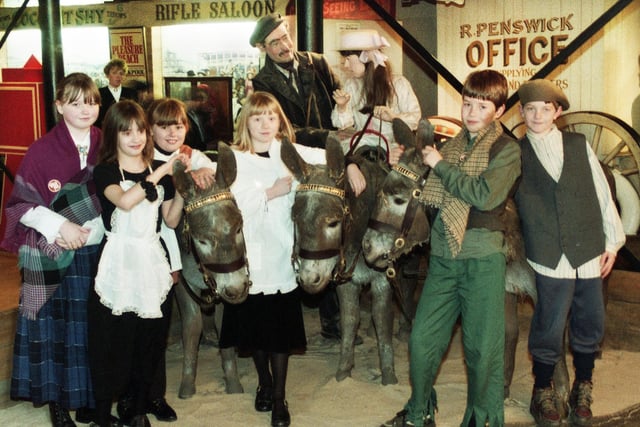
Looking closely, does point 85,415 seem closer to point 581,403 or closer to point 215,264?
point 215,264

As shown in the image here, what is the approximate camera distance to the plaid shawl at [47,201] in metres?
5.02

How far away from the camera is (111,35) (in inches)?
400

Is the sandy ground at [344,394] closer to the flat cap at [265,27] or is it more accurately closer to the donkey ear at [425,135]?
the donkey ear at [425,135]

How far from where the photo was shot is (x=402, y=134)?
532 cm

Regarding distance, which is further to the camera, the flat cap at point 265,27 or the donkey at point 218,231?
the flat cap at point 265,27

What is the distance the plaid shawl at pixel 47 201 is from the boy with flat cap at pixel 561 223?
2483mm

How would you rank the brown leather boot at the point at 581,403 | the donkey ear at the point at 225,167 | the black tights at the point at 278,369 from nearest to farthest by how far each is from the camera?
the donkey ear at the point at 225,167, the black tights at the point at 278,369, the brown leather boot at the point at 581,403

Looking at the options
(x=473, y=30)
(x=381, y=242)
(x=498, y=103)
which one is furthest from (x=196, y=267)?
(x=473, y=30)

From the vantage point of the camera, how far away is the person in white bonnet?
581 centimetres

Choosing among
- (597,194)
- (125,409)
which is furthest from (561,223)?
(125,409)

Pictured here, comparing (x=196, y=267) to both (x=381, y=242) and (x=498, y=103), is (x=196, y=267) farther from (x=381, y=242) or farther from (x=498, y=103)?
(x=498, y=103)

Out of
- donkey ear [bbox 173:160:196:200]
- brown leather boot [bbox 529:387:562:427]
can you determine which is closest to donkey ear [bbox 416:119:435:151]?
donkey ear [bbox 173:160:196:200]

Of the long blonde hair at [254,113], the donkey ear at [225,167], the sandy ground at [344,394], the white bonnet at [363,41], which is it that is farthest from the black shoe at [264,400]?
the white bonnet at [363,41]

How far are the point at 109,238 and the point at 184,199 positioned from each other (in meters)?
0.46
